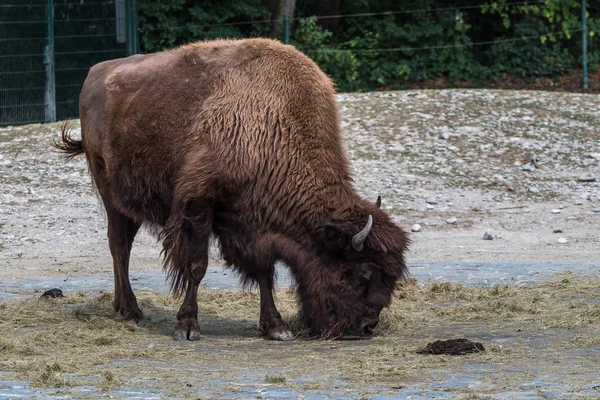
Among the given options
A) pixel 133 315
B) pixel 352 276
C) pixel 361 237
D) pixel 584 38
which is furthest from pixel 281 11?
pixel 361 237

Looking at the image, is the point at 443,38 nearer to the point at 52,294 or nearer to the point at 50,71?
the point at 50,71

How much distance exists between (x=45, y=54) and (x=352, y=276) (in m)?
11.4

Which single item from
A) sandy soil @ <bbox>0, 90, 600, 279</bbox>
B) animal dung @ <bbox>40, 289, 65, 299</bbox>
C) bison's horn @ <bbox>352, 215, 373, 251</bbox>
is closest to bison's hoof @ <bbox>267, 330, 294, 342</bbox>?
bison's horn @ <bbox>352, 215, 373, 251</bbox>

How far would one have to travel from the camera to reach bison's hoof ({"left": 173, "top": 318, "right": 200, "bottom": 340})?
7.68 m

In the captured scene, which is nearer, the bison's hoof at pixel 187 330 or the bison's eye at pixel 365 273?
→ the bison's eye at pixel 365 273

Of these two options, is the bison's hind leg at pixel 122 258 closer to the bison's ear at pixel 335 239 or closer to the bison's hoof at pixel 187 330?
the bison's hoof at pixel 187 330

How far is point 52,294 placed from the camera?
896 cm

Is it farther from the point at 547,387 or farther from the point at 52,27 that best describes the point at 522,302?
the point at 52,27

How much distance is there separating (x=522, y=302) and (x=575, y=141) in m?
7.39

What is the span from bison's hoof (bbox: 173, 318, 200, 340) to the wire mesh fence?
1048cm

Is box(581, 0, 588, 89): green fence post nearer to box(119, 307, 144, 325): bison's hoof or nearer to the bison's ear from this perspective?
box(119, 307, 144, 325): bison's hoof

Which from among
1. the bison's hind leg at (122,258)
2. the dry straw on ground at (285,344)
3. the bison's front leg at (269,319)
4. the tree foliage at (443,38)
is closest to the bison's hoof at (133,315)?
the bison's hind leg at (122,258)

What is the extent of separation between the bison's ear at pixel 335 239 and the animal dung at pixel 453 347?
0.99m

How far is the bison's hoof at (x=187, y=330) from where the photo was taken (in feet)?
25.2
